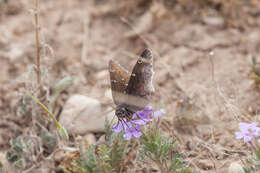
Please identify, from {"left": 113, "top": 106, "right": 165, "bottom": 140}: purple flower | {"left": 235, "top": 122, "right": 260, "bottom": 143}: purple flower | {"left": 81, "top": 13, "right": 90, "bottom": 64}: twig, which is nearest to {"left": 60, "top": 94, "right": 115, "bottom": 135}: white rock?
{"left": 113, "top": 106, "right": 165, "bottom": 140}: purple flower

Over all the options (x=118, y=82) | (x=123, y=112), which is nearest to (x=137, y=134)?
(x=123, y=112)

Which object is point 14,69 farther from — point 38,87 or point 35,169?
point 35,169

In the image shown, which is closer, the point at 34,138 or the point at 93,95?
the point at 34,138

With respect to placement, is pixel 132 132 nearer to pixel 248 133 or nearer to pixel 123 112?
pixel 123 112

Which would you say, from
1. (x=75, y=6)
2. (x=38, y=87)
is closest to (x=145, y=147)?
(x=38, y=87)

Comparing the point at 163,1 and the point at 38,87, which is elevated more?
the point at 163,1
